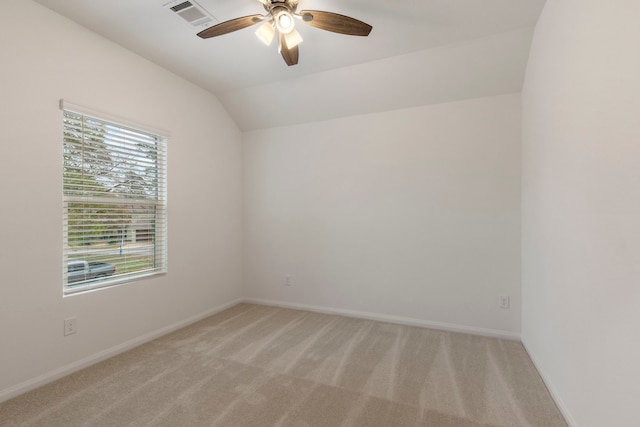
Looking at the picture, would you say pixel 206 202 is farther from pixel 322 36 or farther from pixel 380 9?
pixel 380 9

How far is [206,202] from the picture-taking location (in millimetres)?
3521

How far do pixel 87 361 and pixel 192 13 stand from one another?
2838 mm

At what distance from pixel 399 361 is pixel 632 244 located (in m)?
1.77

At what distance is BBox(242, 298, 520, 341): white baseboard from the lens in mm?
2864

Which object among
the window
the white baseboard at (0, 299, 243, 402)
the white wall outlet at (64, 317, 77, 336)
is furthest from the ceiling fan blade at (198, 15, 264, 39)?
the white baseboard at (0, 299, 243, 402)

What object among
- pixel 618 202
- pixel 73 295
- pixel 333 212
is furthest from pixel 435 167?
pixel 73 295

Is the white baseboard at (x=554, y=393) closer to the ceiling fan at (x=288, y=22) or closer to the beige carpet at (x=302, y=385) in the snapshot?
the beige carpet at (x=302, y=385)

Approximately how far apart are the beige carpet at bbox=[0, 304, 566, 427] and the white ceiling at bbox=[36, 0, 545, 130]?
2.52 metres

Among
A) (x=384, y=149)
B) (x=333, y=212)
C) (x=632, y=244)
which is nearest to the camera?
(x=632, y=244)

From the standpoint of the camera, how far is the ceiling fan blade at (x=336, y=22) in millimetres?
1781

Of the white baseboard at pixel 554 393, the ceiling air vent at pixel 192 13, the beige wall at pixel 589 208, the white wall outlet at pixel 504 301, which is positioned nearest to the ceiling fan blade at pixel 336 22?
the ceiling air vent at pixel 192 13

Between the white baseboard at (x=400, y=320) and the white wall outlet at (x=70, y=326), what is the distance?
205cm

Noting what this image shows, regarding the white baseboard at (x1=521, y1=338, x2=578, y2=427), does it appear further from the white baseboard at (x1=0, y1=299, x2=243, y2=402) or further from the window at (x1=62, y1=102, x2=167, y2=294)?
the window at (x1=62, y1=102, x2=167, y2=294)

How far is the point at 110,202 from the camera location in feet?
8.40
